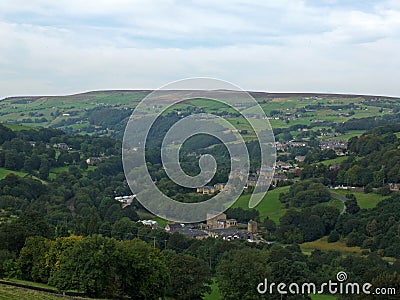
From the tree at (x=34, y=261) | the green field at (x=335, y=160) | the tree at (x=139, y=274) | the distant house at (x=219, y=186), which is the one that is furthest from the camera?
the green field at (x=335, y=160)

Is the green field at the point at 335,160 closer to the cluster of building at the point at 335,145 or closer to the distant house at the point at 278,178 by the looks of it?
the cluster of building at the point at 335,145

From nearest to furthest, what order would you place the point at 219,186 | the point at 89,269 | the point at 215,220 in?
the point at 89,269 → the point at 215,220 → the point at 219,186

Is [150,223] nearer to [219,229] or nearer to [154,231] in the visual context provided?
[219,229]

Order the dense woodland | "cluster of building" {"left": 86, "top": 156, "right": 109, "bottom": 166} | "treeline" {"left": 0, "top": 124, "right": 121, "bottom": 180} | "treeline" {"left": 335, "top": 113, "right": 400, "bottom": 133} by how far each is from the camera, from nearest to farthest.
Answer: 1. the dense woodland
2. "treeline" {"left": 0, "top": 124, "right": 121, "bottom": 180}
3. "cluster of building" {"left": 86, "top": 156, "right": 109, "bottom": 166}
4. "treeline" {"left": 335, "top": 113, "right": 400, "bottom": 133}

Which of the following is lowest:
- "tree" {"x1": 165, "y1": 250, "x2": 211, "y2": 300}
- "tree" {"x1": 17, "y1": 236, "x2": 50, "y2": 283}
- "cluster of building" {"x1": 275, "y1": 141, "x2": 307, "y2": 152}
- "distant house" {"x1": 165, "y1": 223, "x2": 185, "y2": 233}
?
"distant house" {"x1": 165, "y1": 223, "x2": 185, "y2": 233}

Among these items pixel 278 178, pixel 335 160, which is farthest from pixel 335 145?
pixel 278 178

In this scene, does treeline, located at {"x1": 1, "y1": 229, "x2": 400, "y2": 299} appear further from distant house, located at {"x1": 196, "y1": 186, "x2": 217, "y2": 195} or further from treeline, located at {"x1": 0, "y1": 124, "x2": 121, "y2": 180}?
treeline, located at {"x1": 0, "y1": 124, "x2": 121, "y2": 180}

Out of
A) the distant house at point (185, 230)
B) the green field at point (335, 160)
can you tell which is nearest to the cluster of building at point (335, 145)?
the green field at point (335, 160)

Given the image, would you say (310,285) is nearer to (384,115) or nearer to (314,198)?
(314,198)

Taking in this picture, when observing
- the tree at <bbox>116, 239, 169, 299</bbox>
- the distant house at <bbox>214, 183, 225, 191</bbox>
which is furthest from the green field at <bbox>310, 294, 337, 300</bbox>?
the distant house at <bbox>214, 183, 225, 191</bbox>

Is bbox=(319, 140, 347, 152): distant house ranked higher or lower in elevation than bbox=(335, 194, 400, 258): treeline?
higher

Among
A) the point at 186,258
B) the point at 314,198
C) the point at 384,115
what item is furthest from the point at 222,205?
the point at 384,115
